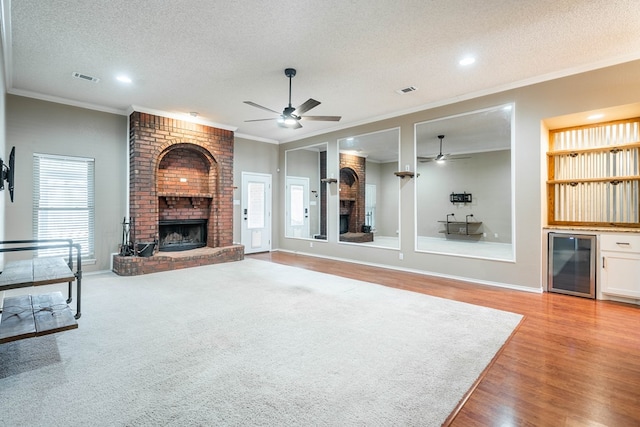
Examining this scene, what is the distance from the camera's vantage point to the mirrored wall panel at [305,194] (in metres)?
8.54

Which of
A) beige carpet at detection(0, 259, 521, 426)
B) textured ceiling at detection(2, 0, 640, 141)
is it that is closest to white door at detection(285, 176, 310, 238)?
textured ceiling at detection(2, 0, 640, 141)

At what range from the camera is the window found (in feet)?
16.6

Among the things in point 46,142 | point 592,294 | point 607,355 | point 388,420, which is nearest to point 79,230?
point 46,142

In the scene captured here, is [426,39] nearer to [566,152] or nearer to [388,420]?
[566,152]

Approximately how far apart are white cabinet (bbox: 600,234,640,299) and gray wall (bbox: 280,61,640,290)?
26.2 inches

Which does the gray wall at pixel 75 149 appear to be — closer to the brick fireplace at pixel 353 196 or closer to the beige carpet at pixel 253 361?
the beige carpet at pixel 253 361

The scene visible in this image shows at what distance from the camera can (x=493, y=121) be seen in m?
6.54

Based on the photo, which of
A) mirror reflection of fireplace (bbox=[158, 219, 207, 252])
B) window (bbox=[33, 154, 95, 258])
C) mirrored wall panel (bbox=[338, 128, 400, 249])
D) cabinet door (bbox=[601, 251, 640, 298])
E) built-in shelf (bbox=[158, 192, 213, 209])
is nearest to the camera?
cabinet door (bbox=[601, 251, 640, 298])

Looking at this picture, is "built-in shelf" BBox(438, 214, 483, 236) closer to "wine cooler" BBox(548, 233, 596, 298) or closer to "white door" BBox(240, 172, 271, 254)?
"wine cooler" BBox(548, 233, 596, 298)

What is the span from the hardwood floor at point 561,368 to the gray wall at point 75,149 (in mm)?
5910

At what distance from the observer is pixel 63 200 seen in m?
5.27

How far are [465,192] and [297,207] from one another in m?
5.56

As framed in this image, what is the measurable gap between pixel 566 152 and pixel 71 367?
6.31 metres

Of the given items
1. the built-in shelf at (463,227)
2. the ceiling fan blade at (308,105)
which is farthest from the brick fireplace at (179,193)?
the built-in shelf at (463,227)
